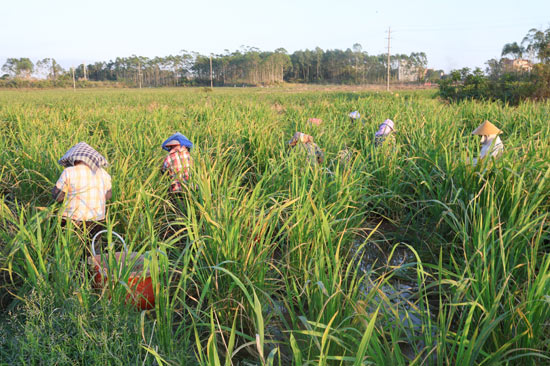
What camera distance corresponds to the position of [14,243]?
2.29 meters

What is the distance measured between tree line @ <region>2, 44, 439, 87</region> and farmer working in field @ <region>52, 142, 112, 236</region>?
89711 millimetres

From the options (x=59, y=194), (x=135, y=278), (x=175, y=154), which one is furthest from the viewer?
(x=175, y=154)

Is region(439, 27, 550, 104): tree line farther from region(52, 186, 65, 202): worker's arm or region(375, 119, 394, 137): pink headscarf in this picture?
region(52, 186, 65, 202): worker's arm

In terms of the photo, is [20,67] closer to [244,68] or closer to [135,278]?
[244,68]

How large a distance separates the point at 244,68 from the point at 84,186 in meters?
103

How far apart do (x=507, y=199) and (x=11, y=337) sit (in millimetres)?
2987

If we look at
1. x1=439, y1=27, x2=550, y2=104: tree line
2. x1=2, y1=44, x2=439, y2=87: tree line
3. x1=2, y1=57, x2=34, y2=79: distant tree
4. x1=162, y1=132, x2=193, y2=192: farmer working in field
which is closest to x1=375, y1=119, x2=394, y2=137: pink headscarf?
x1=162, y1=132, x2=193, y2=192: farmer working in field

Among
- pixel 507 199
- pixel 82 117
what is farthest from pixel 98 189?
pixel 82 117

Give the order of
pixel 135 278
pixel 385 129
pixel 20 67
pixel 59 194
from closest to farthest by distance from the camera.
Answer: pixel 135 278
pixel 59 194
pixel 385 129
pixel 20 67

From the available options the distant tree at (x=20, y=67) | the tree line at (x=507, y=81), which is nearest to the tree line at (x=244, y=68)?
the distant tree at (x=20, y=67)

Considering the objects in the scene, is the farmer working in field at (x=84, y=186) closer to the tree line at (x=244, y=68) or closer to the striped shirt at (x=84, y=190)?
the striped shirt at (x=84, y=190)

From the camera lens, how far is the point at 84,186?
306cm

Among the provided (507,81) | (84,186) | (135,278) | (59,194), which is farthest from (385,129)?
(507,81)

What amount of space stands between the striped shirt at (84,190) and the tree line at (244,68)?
89764 millimetres
